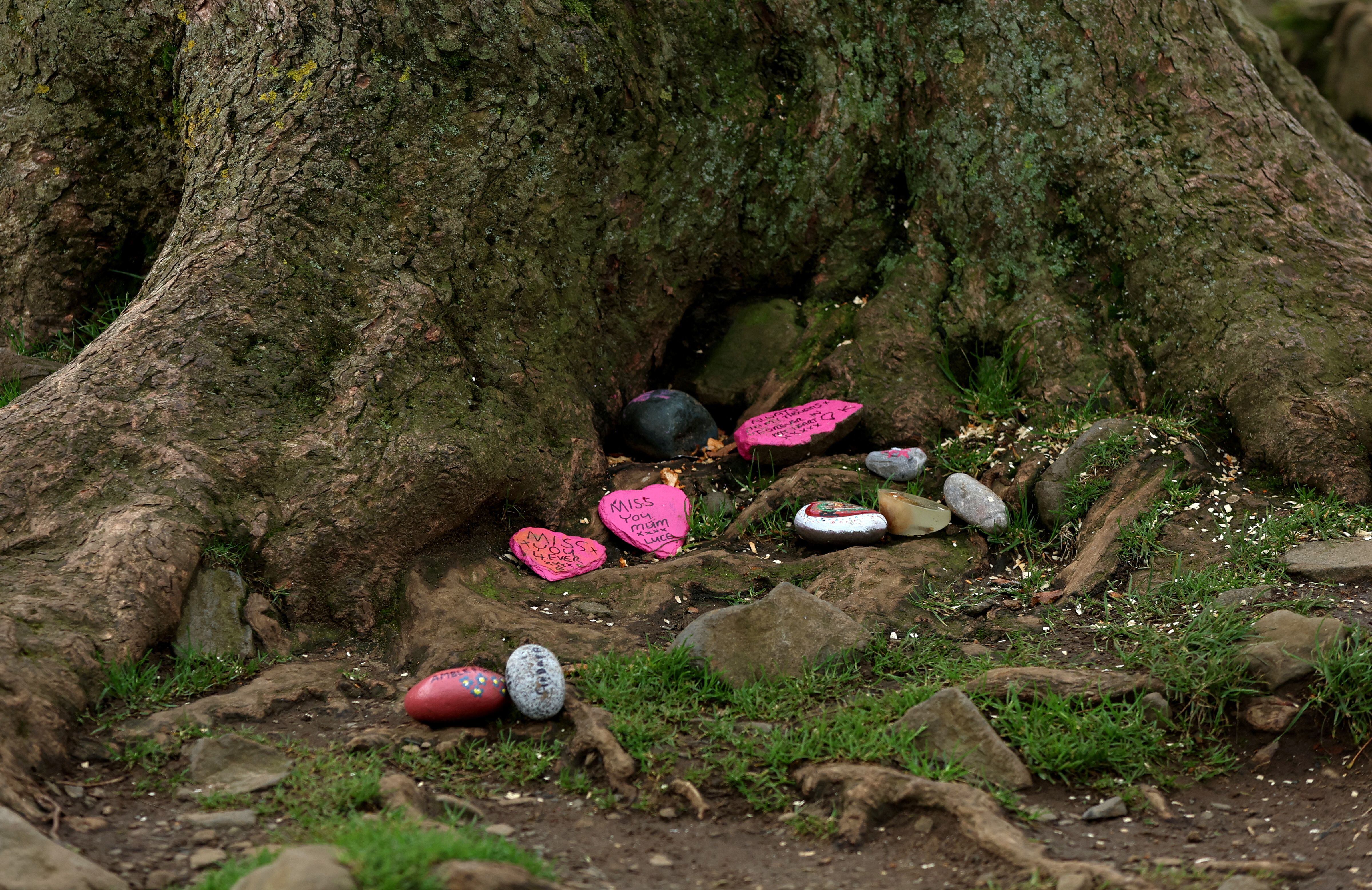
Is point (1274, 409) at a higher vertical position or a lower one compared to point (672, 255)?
lower

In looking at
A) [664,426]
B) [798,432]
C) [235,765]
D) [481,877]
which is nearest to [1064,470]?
[798,432]

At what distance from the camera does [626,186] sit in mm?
4266

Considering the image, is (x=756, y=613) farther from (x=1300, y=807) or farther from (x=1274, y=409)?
(x=1274, y=409)

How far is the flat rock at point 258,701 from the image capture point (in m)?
2.76

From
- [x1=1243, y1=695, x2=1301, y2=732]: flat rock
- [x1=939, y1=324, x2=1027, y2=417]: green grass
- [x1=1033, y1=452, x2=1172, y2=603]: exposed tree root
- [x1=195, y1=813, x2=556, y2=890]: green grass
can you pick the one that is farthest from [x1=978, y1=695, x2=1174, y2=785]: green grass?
[x1=939, y1=324, x2=1027, y2=417]: green grass

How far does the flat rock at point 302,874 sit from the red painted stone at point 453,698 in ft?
3.02

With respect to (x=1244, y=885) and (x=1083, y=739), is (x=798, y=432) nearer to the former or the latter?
(x=1083, y=739)

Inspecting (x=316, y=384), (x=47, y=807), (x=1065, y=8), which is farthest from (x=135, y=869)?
(x=1065, y=8)

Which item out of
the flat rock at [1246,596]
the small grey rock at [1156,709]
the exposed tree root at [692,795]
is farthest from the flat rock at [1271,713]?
the exposed tree root at [692,795]

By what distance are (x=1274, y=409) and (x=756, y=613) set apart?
6.99 feet

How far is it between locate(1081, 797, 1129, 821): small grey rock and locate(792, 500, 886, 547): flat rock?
1.34 meters

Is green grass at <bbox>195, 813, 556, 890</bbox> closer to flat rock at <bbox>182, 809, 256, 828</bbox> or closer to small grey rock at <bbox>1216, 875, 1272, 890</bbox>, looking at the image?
flat rock at <bbox>182, 809, 256, 828</bbox>

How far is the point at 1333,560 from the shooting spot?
3377mm

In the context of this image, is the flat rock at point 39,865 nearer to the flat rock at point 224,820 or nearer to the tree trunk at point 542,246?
the flat rock at point 224,820
